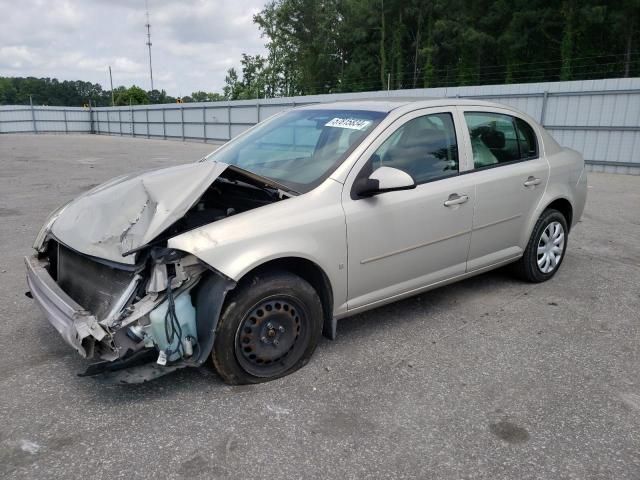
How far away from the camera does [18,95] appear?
93.3 m

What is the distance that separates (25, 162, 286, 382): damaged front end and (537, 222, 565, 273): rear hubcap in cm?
274

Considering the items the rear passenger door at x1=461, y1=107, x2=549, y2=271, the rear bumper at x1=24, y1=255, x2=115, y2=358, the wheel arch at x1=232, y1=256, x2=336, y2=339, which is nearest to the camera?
the rear bumper at x1=24, y1=255, x2=115, y2=358

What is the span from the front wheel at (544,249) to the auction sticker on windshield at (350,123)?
1972 millimetres

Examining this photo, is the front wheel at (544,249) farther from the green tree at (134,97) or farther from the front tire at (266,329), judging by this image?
the green tree at (134,97)

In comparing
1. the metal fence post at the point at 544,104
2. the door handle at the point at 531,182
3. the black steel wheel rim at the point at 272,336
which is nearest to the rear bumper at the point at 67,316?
the black steel wheel rim at the point at 272,336

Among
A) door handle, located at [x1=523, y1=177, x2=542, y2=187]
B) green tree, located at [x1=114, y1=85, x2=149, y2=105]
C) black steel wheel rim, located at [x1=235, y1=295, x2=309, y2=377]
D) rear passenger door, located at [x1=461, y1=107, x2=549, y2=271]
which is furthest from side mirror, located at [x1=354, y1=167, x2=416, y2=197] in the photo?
green tree, located at [x1=114, y1=85, x2=149, y2=105]

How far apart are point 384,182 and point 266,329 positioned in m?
1.14

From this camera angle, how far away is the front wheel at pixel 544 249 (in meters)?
4.66

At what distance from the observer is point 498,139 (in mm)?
4379

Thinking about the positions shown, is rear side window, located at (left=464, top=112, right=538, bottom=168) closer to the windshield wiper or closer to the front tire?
the windshield wiper

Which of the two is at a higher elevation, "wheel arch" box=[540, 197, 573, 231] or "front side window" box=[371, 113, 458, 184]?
"front side window" box=[371, 113, 458, 184]

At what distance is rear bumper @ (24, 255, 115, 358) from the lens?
8.60 feet

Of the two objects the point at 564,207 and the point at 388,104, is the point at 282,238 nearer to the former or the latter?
the point at 388,104

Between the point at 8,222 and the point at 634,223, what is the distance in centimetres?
901
